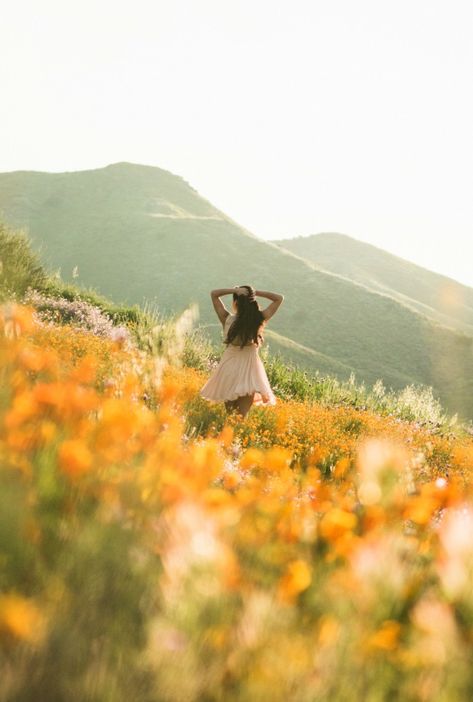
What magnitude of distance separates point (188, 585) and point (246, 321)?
7072 millimetres

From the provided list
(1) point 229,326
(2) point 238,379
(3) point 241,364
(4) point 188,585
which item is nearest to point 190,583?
(4) point 188,585

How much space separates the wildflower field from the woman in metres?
5.75

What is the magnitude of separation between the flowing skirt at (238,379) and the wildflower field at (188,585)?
5.70 m

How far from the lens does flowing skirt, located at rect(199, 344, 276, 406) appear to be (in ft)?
24.8

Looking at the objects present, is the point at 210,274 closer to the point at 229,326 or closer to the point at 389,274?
the point at 229,326

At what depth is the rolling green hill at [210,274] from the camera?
4931 centimetres

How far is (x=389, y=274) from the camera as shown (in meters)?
122

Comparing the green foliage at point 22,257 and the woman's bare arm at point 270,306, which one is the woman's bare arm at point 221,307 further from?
the green foliage at point 22,257

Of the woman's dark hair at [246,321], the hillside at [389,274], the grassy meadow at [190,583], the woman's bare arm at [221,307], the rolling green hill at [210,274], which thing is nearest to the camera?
the grassy meadow at [190,583]

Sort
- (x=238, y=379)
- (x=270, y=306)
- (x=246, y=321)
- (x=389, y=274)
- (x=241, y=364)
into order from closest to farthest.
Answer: (x=238, y=379) → (x=241, y=364) → (x=246, y=321) → (x=270, y=306) → (x=389, y=274)

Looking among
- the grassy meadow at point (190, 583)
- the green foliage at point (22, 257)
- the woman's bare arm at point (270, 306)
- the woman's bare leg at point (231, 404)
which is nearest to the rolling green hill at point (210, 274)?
the green foliage at point (22, 257)

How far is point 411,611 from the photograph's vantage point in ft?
4.75

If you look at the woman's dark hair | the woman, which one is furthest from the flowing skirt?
the woman's dark hair

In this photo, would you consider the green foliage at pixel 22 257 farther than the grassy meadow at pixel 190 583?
Yes
